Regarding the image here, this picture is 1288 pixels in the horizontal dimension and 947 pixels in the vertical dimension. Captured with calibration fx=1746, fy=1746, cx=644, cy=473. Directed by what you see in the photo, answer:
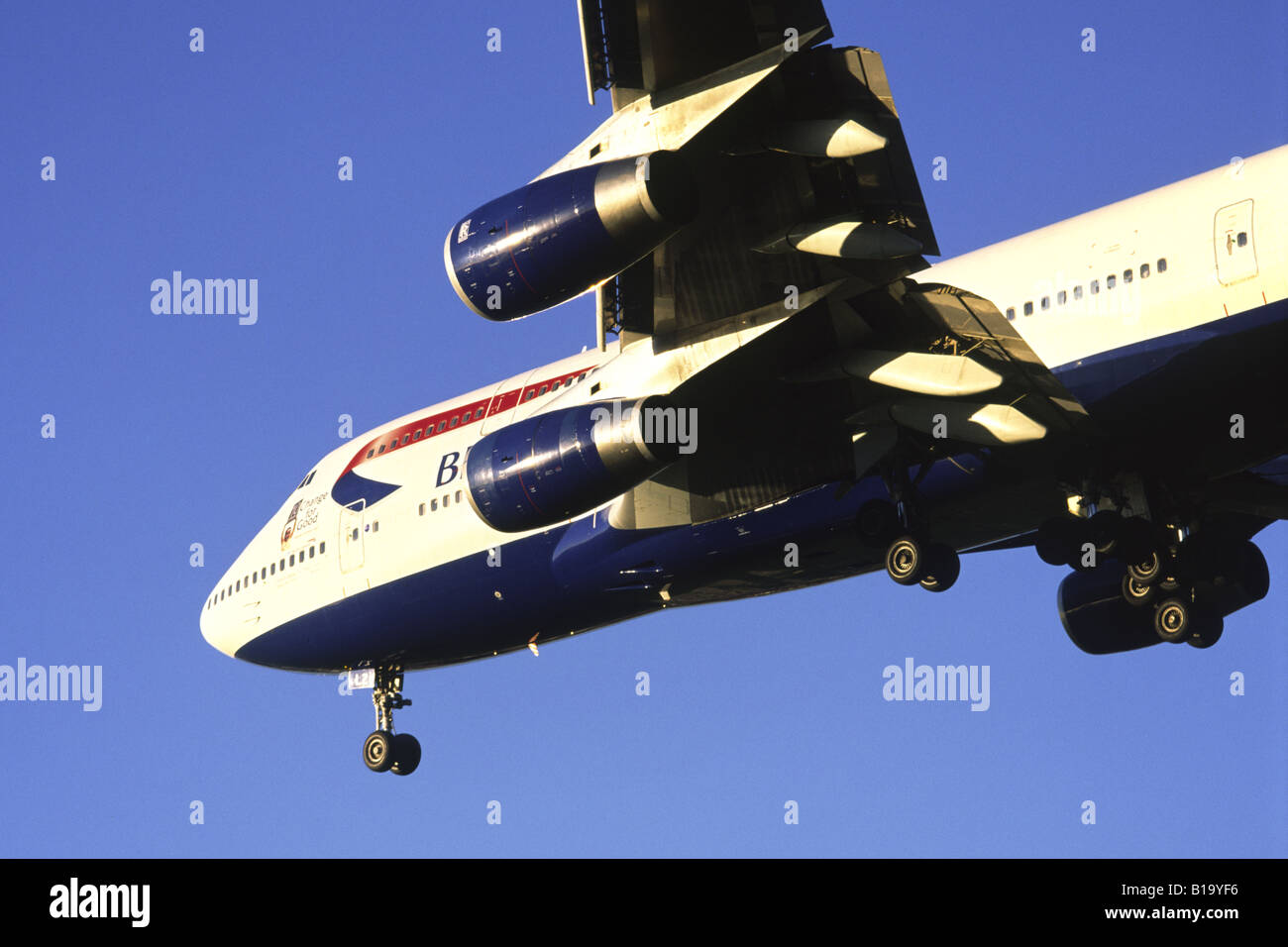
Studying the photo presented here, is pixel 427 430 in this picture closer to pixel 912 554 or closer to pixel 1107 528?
pixel 912 554

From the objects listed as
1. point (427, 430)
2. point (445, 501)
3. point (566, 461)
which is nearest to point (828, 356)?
point (566, 461)

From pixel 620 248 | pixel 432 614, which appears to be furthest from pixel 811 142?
pixel 432 614

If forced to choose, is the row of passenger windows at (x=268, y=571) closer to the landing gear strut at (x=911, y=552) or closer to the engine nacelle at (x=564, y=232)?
the landing gear strut at (x=911, y=552)

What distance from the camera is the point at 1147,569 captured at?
21.0 metres

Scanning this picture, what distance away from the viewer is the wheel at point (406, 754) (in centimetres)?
2761

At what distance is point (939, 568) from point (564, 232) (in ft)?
20.7

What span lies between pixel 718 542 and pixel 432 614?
5482 mm

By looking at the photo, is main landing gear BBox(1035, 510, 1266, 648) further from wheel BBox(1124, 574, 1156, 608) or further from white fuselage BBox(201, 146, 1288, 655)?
white fuselage BBox(201, 146, 1288, 655)

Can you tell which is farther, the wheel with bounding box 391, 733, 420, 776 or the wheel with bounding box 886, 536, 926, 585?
the wheel with bounding box 391, 733, 420, 776

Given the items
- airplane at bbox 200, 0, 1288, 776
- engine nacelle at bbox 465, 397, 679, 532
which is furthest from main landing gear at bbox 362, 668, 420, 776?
engine nacelle at bbox 465, 397, 679, 532

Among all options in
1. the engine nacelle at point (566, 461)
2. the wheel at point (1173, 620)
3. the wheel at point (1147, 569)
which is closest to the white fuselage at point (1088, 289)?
the engine nacelle at point (566, 461)

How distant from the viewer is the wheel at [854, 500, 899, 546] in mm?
20656

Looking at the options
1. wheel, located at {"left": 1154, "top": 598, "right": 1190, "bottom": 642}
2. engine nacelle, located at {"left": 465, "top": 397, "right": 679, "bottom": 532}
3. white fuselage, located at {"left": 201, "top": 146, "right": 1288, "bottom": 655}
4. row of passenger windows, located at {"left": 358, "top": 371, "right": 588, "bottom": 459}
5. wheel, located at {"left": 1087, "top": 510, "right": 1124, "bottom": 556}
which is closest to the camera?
white fuselage, located at {"left": 201, "top": 146, "right": 1288, "bottom": 655}

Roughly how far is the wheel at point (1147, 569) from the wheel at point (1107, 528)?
1.78 feet
